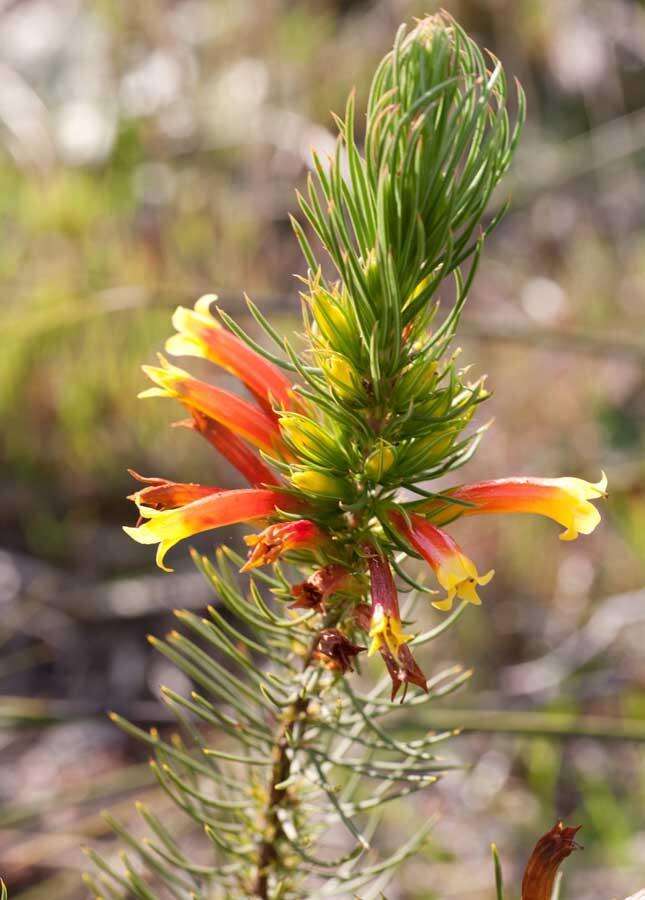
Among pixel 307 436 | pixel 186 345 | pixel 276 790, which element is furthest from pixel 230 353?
pixel 276 790

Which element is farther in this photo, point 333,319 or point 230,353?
point 230,353

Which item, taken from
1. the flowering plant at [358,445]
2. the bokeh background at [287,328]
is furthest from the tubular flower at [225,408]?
the bokeh background at [287,328]

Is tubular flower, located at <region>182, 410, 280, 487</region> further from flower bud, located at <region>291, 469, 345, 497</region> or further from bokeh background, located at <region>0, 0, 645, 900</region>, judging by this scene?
bokeh background, located at <region>0, 0, 645, 900</region>

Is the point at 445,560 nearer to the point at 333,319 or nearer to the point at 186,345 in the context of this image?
the point at 333,319

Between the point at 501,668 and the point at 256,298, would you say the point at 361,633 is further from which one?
the point at 501,668

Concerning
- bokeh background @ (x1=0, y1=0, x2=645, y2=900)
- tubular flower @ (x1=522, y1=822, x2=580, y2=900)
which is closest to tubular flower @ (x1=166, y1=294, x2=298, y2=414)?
tubular flower @ (x1=522, y1=822, x2=580, y2=900)
